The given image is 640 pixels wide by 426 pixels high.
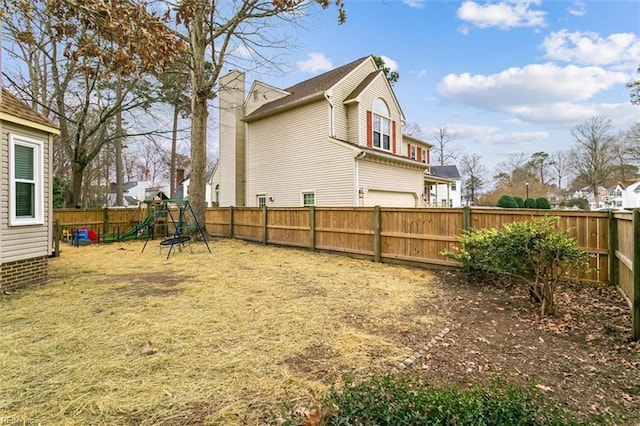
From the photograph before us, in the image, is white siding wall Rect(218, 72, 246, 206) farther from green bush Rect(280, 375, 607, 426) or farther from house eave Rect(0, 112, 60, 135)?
green bush Rect(280, 375, 607, 426)

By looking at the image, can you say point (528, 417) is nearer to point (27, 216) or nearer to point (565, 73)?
point (27, 216)

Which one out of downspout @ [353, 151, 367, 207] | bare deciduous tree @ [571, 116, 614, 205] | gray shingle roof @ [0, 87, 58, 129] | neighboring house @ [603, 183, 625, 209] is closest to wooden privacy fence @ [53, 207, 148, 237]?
gray shingle roof @ [0, 87, 58, 129]

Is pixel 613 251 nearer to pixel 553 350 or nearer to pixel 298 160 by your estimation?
pixel 553 350

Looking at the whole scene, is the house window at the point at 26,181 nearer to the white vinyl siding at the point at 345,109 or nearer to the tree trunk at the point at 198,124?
the tree trunk at the point at 198,124

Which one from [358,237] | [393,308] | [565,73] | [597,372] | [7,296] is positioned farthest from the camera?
[565,73]

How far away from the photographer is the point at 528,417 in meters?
1.94

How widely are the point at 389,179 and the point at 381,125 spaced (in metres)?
2.82

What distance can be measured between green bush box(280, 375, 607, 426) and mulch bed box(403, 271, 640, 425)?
0.53 m

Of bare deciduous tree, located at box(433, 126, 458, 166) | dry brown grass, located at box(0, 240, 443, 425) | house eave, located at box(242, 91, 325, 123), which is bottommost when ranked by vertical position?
dry brown grass, located at box(0, 240, 443, 425)

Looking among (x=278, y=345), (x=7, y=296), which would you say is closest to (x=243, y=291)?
(x=278, y=345)

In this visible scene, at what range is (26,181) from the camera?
5.86 meters

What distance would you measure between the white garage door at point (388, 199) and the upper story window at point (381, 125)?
2.36 m

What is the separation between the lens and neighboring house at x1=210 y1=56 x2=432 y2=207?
13.0 m

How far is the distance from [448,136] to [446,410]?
43971 mm
